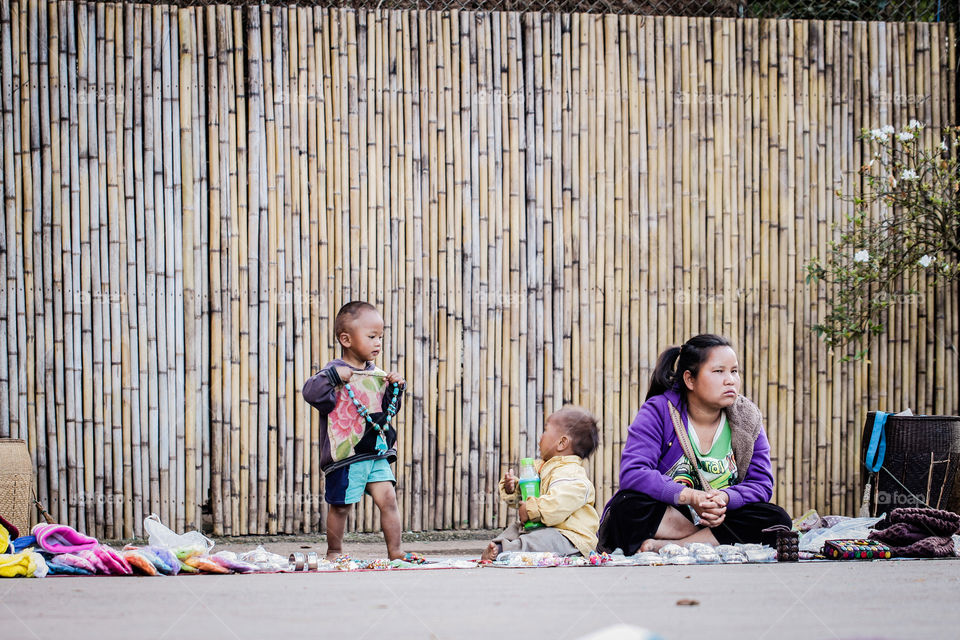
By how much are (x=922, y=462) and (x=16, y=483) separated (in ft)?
14.2

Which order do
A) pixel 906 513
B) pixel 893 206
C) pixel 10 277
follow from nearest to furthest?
pixel 906 513
pixel 10 277
pixel 893 206

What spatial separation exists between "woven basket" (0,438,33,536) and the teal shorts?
147cm

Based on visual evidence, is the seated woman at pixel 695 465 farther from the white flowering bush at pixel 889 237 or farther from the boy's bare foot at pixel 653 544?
the white flowering bush at pixel 889 237

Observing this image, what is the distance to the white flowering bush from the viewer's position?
17.0 ft

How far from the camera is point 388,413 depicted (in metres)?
4.35

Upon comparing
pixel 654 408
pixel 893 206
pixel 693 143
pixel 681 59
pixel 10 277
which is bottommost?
pixel 654 408

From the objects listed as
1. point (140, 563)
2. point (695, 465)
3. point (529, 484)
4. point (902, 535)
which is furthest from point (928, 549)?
point (140, 563)

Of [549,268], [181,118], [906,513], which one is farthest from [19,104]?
[906,513]

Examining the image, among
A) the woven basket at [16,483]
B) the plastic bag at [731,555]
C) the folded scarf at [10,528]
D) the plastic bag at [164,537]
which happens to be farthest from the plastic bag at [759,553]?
the woven basket at [16,483]

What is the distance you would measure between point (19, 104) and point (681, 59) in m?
3.46

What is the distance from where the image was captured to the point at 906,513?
384 cm

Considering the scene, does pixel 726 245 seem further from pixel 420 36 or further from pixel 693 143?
pixel 420 36

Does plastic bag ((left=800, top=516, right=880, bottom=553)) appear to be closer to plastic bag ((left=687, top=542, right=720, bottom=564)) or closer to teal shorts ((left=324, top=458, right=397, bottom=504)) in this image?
plastic bag ((left=687, top=542, right=720, bottom=564))

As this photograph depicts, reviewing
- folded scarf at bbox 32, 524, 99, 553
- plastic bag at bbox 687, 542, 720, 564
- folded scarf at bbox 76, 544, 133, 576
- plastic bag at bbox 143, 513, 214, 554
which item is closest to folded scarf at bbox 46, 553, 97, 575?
folded scarf at bbox 76, 544, 133, 576
